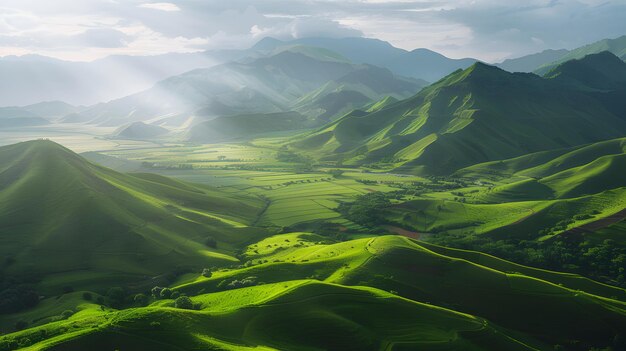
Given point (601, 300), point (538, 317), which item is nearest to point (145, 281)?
point (538, 317)

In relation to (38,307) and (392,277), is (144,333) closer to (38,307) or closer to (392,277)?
(38,307)

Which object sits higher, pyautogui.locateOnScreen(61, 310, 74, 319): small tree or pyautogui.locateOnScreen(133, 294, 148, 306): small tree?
pyautogui.locateOnScreen(61, 310, 74, 319): small tree

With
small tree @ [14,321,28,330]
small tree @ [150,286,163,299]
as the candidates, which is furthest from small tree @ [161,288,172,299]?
small tree @ [14,321,28,330]

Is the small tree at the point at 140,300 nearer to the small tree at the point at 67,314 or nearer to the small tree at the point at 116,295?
the small tree at the point at 116,295

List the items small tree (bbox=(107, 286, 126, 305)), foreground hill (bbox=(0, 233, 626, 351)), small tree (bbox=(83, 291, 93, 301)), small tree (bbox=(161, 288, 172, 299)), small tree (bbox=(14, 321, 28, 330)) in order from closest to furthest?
foreground hill (bbox=(0, 233, 626, 351))
small tree (bbox=(14, 321, 28, 330))
small tree (bbox=(161, 288, 172, 299))
small tree (bbox=(83, 291, 93, 301))
small tree (bbox=(107, 286, 126, 305))

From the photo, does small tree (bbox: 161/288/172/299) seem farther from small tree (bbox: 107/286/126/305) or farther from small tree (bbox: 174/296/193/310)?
small tree (bbox: 174/296/193/310)

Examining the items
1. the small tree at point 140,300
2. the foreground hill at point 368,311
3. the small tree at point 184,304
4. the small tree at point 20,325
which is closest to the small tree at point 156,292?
the small tree at point 140,300

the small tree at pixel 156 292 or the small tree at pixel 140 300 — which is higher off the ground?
the small tree at pixel 156 292

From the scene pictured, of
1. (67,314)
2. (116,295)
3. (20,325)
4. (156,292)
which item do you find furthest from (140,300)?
(20,325)
